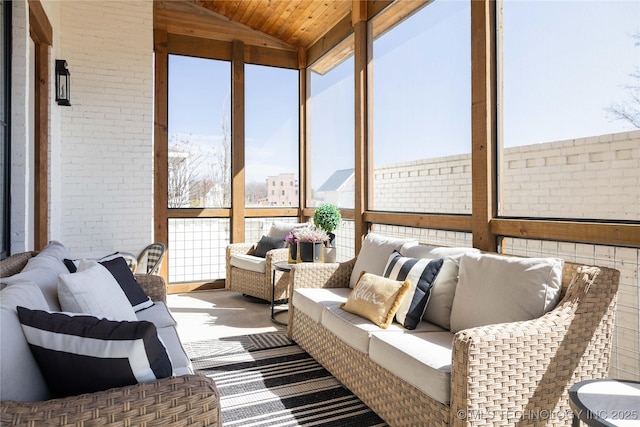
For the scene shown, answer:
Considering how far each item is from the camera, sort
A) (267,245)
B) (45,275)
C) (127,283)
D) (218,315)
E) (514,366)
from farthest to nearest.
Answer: (267,245) < (218,315) < (127,283) < (45,275) < (514,366)

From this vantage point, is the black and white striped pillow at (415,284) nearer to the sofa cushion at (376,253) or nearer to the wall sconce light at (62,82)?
the sofa cushion at (376,253)

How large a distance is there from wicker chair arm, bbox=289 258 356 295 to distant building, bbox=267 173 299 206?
2.74 meters

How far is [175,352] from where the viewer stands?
2090 mm

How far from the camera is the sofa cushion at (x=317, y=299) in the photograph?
3053mm

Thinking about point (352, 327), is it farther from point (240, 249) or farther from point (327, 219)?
point (240, 249)

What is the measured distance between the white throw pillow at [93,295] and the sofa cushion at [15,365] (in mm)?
438

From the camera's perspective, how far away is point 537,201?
2.81m

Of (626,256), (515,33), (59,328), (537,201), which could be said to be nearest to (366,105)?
(515,33)

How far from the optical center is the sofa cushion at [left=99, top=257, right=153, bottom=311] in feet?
8.66

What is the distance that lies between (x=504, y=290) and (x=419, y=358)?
0.58m

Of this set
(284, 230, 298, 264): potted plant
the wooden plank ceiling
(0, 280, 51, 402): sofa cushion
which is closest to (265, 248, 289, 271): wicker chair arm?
(284, 230, 298, 264): potted plant

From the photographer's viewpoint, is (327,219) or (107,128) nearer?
(327,219)

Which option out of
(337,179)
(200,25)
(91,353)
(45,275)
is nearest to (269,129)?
(337,179)

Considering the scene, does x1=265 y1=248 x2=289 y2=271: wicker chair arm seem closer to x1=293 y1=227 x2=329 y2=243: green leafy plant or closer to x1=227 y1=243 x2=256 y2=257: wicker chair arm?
x1=227 y1=243 x2=256 y2=257: wicker chair arm
